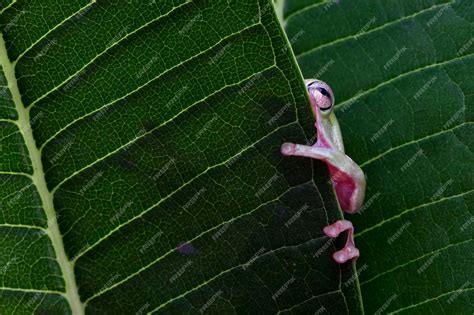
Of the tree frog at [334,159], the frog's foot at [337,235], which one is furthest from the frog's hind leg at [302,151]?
the frog's foot at [337,235]

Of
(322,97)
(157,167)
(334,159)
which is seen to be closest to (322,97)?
(322,97)

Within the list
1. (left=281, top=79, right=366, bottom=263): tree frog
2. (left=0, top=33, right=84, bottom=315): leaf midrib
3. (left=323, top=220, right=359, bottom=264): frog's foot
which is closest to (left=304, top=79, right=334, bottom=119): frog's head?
(left=281, top=79, right=366, bottom=263): tree frog

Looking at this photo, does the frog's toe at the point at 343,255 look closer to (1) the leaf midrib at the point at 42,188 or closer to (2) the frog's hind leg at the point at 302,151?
(2) the frog's hind leg at the point at 302,151

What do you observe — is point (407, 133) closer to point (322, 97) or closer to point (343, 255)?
point (322, 97)

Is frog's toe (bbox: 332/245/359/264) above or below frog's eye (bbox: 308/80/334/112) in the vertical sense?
below

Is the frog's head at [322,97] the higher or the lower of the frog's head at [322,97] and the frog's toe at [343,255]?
the higher

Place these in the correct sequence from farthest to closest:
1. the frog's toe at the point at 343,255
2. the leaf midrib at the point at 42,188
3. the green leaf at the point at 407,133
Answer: the green leaf at the point at 407,133, the frog's toe at the point at 343,255, the leaf midrib at the point at 42,188

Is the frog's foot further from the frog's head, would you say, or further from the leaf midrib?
the leaf midrib
